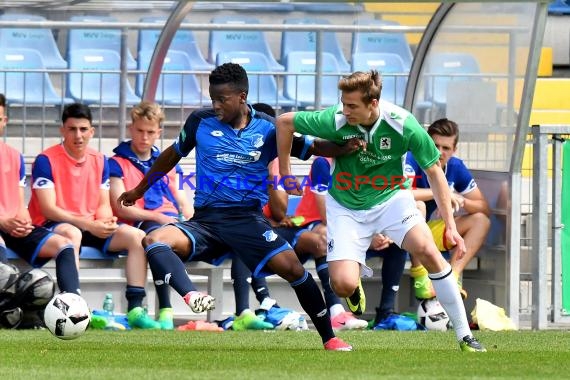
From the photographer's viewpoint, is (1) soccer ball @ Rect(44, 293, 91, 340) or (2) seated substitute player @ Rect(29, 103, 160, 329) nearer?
(1) soccer ball @ Rect(44, 293, 91, 340)

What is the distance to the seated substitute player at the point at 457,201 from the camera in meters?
11.0

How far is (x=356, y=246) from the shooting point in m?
8.62

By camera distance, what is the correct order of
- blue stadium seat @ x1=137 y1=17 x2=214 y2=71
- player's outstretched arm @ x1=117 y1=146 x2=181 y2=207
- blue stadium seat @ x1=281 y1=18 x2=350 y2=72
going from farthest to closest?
blue stadium seat @ x1=281 y1=18 x2=350 y2=72 → blue stadium seat @ x1=137 y1=17 x2=214 y2=71 → player's outstretched arm @ x1=117 y1=146 x2=181 y2=207

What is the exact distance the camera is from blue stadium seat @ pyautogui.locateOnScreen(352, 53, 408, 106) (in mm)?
12938

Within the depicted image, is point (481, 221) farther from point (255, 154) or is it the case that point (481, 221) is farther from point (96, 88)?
point (96, 88)

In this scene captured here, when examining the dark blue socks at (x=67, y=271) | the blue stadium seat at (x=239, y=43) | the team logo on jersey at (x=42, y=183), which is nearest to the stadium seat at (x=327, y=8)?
the blue stadium seat at (x=239, y=43)

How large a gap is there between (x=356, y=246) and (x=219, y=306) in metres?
2.79

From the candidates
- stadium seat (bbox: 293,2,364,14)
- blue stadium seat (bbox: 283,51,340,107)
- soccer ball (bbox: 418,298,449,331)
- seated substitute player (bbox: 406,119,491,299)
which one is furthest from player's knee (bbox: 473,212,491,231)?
stadium seat (bbox: 293,2,364,14)

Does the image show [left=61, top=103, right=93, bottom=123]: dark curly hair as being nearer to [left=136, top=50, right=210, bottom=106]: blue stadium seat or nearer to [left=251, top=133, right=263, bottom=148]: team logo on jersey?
[left=136, top=50, right=210, bottom=106]: blue stadium seat

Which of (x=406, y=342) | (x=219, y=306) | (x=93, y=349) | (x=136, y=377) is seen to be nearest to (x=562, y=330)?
(x=406, y=342)

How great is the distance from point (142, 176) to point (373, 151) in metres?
3.13

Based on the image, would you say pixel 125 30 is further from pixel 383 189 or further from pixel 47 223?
pixel 383 189

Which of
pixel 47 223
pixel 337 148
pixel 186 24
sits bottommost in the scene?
pixel 47 223

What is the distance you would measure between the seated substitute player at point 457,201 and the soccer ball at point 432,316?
0.31ft
